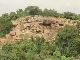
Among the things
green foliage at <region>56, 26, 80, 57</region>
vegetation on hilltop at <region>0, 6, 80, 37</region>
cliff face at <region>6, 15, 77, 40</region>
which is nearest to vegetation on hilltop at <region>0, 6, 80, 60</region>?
green foliage at <region>56, 26, 80, 57</region>

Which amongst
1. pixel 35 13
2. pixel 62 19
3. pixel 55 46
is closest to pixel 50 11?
pixel 35 13

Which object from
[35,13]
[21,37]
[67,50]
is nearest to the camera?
[67,50]

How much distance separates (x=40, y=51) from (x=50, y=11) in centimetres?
1787

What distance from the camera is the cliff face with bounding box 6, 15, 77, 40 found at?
2053 inches

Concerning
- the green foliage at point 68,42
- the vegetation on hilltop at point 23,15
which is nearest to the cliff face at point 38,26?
the vegetation on hilltop at point 23,15

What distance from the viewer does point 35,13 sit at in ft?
204

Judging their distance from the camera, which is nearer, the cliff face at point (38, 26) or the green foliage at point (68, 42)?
the green foliage at point (68, 42)

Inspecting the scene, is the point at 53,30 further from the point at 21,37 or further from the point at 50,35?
the point at 21,37

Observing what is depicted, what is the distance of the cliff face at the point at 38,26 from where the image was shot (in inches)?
2053

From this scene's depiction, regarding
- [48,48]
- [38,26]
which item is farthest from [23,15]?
[48,48]

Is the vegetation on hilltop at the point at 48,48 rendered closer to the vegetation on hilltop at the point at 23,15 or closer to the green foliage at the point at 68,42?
the green foliage at the point at 68,42

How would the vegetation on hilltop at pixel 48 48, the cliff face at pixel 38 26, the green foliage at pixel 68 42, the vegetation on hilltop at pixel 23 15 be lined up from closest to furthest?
the vegetation on hilltop at pixel 48 48 → the green foliage at pixel 68 42 → the cliff face at pixel 38 26 → the vegetation on hilltop at pixel 23 15

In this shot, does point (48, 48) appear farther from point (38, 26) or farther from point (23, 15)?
point (23, 15)

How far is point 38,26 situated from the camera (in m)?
52.9
